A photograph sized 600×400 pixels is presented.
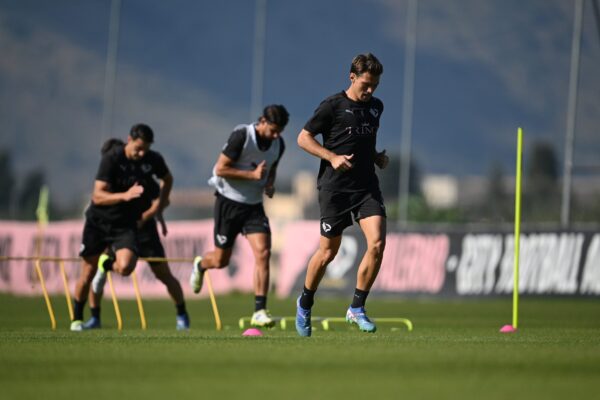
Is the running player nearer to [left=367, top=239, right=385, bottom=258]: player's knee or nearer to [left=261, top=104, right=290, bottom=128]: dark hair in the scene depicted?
[left=261, top=104, right=290, bottom=128]: dark hair

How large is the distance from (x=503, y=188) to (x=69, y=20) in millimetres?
24236

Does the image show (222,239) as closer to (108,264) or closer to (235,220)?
(235,220)

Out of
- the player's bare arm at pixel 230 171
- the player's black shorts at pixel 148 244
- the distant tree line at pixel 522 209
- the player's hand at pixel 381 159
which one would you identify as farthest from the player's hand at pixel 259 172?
the distant tree line at pixel 522 209

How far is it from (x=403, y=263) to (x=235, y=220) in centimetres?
1314

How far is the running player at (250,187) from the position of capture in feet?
44.4

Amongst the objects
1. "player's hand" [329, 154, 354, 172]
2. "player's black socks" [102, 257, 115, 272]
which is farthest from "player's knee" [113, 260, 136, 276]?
"player's hand" [329, 154, 354, 172]

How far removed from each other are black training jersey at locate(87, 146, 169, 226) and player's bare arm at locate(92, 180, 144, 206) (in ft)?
0.24

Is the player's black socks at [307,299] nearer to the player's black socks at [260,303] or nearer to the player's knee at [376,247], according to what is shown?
the player's knee at [376,247]

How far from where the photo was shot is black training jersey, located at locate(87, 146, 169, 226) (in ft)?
45.1

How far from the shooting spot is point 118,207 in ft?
45.7

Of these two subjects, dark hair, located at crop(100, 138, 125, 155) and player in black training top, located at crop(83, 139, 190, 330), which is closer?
dark hair, located at crop(100, 138, 125, 155)

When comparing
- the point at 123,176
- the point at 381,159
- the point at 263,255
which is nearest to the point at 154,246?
the point at 123,176

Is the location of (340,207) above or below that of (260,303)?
above

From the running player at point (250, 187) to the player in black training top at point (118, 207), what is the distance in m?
0.80
